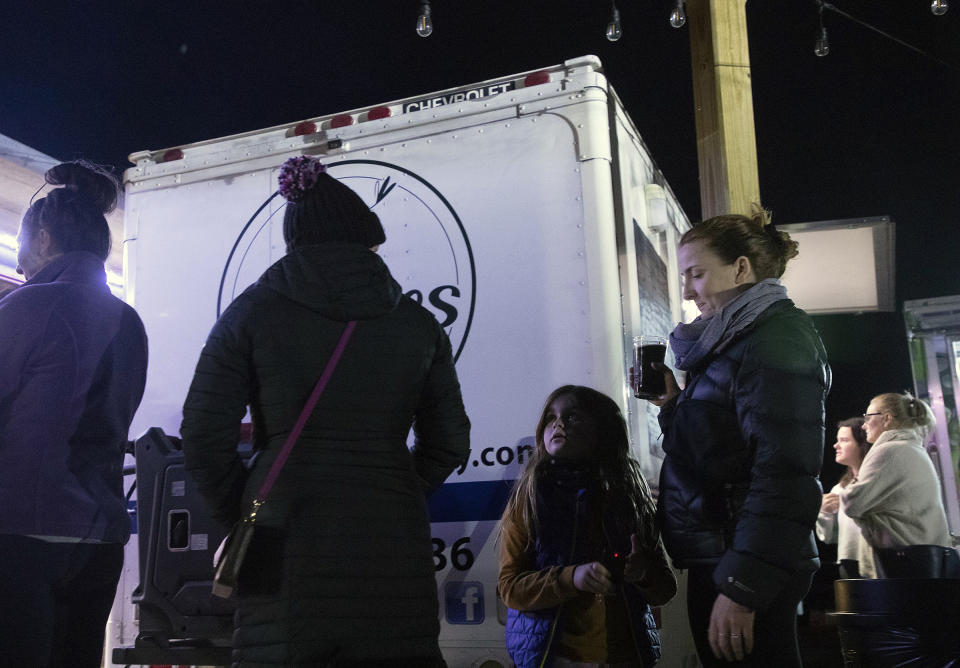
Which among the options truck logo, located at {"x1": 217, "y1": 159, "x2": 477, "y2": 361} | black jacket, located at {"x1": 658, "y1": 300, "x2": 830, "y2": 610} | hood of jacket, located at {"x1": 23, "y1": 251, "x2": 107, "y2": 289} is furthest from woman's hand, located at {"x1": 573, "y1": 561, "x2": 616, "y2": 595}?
hood of jacket, located at {"x1": 23, "y1": 251, "x2": 107, "y2": 289}

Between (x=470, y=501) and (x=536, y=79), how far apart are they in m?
1.61

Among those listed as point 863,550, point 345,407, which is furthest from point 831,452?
point 345,407

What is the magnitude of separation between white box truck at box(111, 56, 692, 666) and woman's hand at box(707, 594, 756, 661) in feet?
3.76

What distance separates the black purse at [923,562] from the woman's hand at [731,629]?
3.14 meters

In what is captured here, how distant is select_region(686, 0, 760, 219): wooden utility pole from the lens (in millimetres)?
4832

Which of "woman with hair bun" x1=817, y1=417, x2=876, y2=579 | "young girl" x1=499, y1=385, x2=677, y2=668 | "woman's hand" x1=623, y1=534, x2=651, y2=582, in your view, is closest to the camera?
"woman's hand" x1=623, y1=534, x2=651, y2=582

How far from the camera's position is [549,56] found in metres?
9.32

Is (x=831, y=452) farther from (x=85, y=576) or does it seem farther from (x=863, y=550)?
(x=85, y=576)

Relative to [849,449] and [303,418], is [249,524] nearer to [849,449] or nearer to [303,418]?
[303,418]

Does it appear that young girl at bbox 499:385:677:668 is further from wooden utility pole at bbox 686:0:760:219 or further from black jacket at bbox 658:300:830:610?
wooden utility pole at bbox 686:0:760:219

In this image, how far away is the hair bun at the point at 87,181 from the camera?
9.23 ft

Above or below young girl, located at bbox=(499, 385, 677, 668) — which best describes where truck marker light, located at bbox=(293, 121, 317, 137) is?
above

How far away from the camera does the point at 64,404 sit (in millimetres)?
2439

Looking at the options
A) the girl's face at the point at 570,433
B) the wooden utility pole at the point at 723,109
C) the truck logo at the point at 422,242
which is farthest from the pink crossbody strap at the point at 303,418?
the wooden utility pole at the point at 723,109
